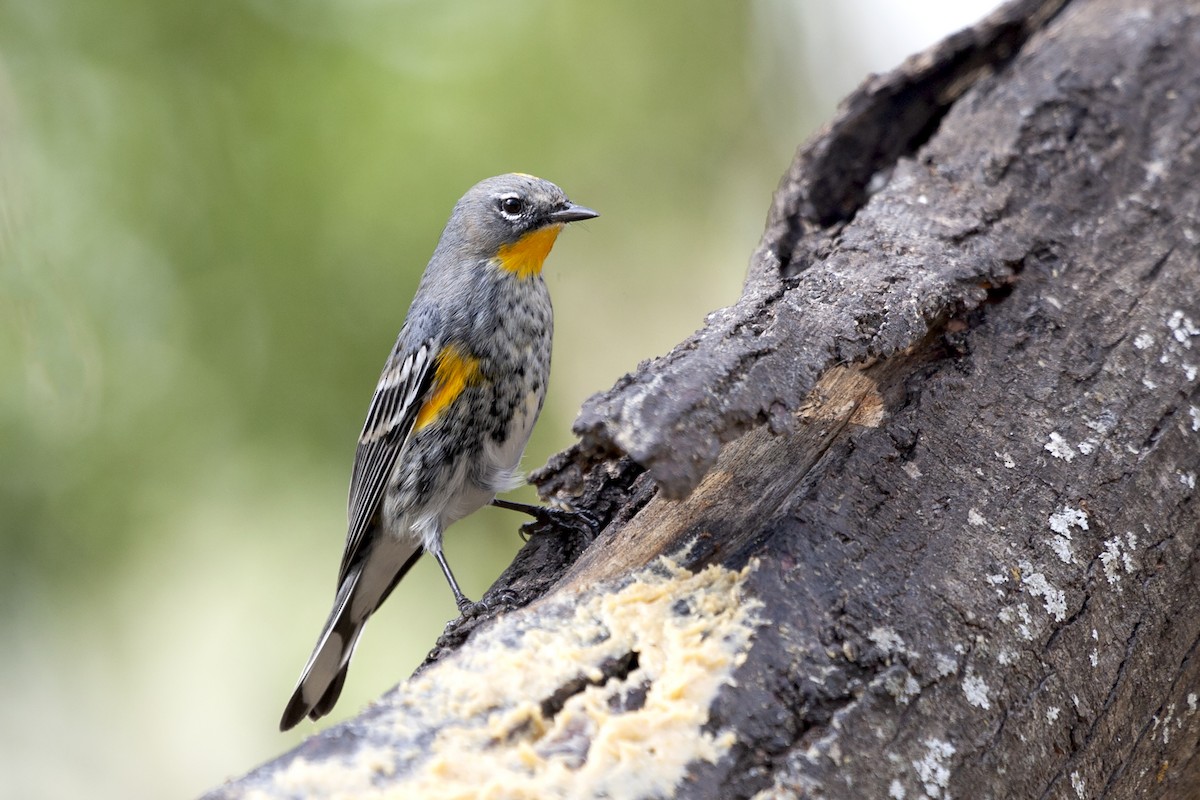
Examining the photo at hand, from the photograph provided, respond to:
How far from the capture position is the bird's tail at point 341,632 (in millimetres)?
3584

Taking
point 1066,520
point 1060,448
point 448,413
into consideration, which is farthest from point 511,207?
point 1066,520

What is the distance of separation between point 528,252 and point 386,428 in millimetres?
916

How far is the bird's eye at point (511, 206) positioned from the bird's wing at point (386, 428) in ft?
2.23

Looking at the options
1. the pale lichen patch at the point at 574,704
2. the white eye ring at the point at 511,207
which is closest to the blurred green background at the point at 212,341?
the white eye ring at the point at 511,207

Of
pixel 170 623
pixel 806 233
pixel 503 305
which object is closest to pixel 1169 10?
pixel 806 233

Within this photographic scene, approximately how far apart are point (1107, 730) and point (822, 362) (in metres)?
0.93

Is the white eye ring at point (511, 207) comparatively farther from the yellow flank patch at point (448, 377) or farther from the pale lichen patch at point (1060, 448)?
the pale lichen patch at point (1060, 448)

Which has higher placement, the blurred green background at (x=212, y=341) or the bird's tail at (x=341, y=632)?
the blurred green background at (x=212, y=341)

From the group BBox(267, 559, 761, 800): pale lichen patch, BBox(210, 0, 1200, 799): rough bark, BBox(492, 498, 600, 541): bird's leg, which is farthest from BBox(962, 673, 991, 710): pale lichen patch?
BBox(492, 498, 600, 541): bird's leg

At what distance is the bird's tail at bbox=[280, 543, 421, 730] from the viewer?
358cm

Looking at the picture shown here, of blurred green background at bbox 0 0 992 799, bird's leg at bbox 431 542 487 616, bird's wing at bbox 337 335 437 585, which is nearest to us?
bird's leg at bbox 431 542 487 616

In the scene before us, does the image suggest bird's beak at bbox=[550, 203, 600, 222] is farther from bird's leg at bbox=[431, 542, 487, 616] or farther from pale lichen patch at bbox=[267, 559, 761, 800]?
pale lichen patch at bbox=[267, 559, 761, 800]

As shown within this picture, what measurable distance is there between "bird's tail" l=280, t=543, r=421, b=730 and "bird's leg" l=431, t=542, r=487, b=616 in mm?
246

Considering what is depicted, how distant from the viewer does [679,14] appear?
655 centimetres
